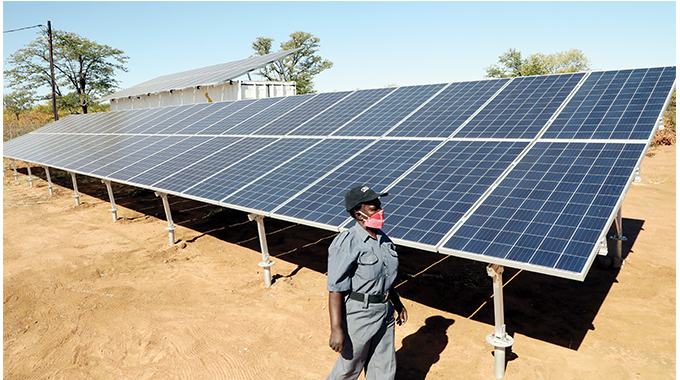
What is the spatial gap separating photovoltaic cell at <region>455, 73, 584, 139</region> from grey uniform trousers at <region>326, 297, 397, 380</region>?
17.4 feet

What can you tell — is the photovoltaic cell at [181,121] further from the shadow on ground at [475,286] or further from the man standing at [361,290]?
the man standing at [361,290]

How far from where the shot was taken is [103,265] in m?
11.5

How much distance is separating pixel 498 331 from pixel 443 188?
2435 millimetres

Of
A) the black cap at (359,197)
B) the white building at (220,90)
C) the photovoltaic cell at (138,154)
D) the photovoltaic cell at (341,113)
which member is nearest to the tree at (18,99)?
the white building at (220,90)

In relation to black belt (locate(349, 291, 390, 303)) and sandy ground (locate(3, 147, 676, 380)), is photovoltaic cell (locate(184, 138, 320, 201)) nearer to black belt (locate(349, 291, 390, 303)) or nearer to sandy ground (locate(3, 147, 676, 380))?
sandy ground (locate(3, 147, 676, 380))

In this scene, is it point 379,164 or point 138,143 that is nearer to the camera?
point 379,164

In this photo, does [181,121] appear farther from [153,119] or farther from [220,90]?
[220,90]

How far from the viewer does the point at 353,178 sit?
8109 mm

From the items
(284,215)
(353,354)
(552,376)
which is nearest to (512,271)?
(552,376)

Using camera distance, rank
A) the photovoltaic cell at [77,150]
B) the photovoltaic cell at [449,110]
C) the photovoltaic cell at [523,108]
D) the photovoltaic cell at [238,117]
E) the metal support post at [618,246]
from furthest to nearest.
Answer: the photovoltaic cell at [77,150] < the photovoltaic cell at [238,117] < the metal support post at [618,246] < the photovoltaic cell at [449,110] < the photovoltaic cell at [523,108]

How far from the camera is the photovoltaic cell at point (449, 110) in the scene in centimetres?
939

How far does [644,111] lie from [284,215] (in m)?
6.85

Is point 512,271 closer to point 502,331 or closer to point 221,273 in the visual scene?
point 502,331

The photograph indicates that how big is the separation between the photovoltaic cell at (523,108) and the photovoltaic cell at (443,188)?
1.71 feet
